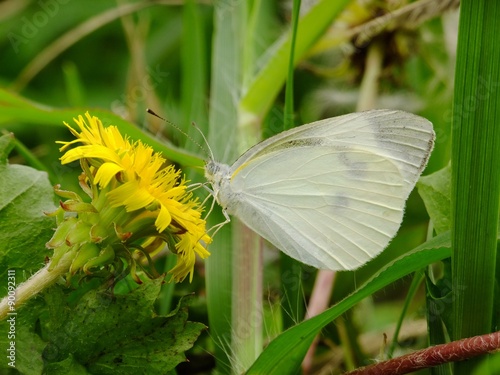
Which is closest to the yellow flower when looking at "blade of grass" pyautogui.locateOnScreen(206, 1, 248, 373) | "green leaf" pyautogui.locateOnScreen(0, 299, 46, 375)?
"green leaf" pyautogui.locateOnScreen(0, 299, 46, 375)

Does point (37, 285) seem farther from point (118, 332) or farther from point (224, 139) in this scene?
point (224, 139)

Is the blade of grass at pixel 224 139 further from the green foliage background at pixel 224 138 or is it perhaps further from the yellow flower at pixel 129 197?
the yellow flower at pixel 129 197

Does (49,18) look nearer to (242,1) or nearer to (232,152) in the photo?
(242,1)
